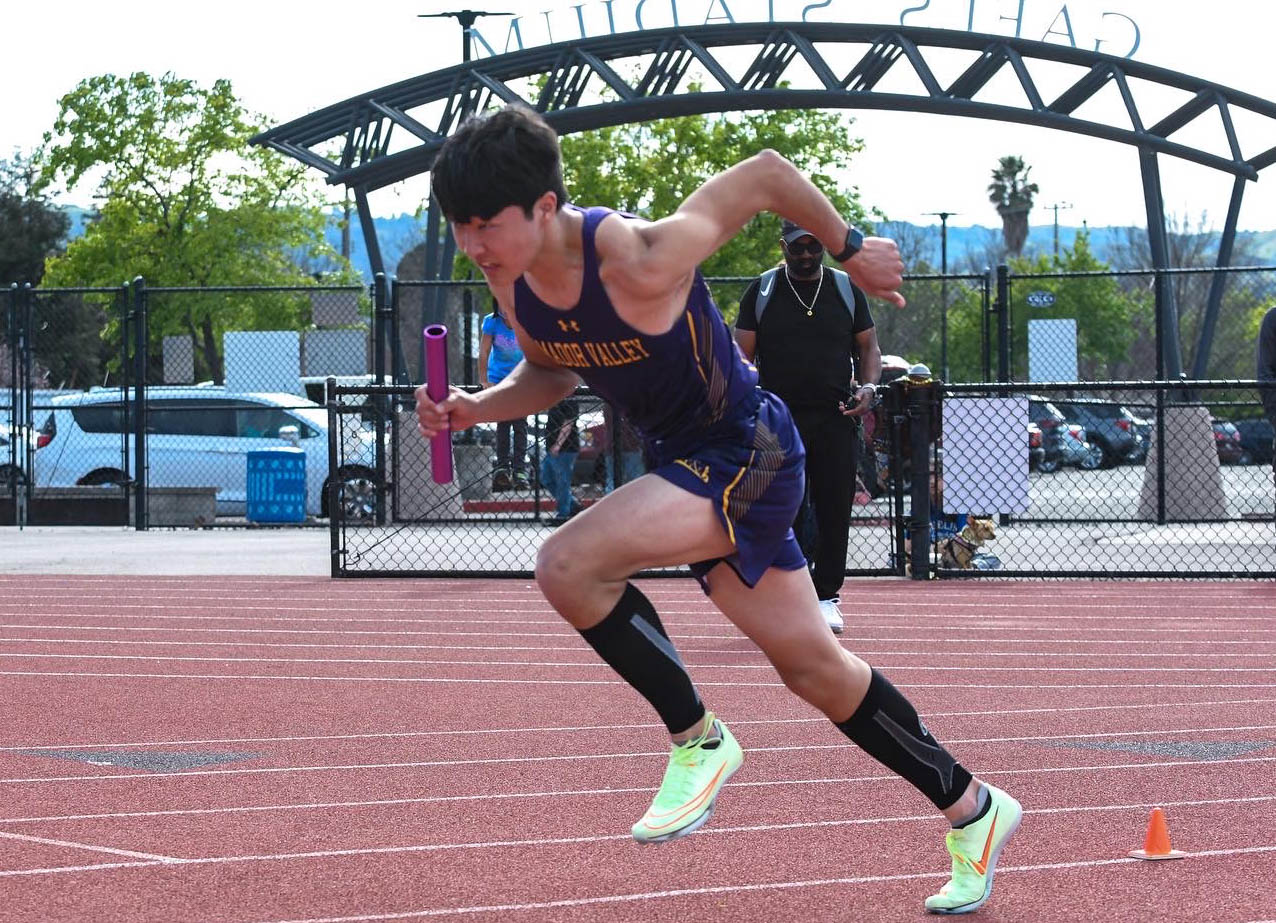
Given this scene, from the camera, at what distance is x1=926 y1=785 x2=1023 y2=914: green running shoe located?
394 centimetres

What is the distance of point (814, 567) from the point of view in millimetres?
8914

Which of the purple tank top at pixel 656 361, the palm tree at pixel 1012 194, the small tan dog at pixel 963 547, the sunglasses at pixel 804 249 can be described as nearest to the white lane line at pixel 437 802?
the purple tank top at pixel 656 361

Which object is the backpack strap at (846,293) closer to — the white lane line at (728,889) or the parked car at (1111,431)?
the white lane line at (728,889)

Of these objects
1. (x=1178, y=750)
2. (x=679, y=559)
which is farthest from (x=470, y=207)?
(x=1178, y=750)

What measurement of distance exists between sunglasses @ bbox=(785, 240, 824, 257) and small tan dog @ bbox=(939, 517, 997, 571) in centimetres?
494

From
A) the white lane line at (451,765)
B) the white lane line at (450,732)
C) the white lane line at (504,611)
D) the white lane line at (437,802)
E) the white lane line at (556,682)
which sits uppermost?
the white lane line at (437,802)

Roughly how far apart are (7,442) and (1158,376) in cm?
1444

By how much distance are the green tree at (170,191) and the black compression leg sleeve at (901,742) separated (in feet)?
127

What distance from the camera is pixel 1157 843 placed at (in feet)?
14.6

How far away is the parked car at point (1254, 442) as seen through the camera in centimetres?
2492

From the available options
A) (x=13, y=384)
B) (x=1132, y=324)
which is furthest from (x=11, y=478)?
(x=1132, y=324)

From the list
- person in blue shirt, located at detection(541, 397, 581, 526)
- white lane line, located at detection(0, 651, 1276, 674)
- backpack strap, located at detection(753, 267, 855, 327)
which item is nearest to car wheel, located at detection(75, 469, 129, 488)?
person in blue shirt, located at detection(541, 397, 581, 526)

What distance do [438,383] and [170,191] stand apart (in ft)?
135

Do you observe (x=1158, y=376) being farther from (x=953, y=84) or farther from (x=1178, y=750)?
(x=1178, y=750)
